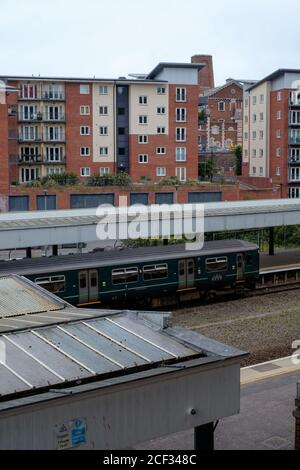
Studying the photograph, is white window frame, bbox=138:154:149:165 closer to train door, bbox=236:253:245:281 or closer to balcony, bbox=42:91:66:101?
balcony, bbox=42:91:66:101

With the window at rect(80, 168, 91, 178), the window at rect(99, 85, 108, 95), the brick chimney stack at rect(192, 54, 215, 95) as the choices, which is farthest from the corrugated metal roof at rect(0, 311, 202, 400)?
the brick chimney stack at rect(192, 54, 215, 95)

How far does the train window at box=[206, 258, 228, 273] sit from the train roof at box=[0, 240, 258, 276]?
305 mm

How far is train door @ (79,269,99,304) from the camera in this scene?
2491 centimetres

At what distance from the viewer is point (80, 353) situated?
10414mm

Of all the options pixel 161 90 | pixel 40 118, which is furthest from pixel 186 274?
pixel 161 90

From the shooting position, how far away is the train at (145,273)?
24.4 meters

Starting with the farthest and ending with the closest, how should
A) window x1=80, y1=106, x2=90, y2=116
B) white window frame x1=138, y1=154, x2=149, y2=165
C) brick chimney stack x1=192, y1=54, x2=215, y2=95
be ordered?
brick chimney stack x1=192, y1=54, x2=215, y2=95
white window frame x1=138, y1=154, x2=149, y2=165
window x1=80, y1=106, x2=90, y2=116

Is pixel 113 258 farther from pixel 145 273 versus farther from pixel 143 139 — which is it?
pixel 143 139

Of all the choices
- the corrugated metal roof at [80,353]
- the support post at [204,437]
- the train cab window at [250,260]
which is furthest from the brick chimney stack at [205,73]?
the support post at [204,437]

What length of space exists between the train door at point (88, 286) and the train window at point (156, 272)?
230 centimetres

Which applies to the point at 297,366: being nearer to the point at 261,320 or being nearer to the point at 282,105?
the point at 261,320

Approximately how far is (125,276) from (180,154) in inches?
1330

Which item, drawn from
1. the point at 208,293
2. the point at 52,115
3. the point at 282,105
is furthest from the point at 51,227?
the point at 282,105

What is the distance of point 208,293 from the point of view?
29.4 metres
